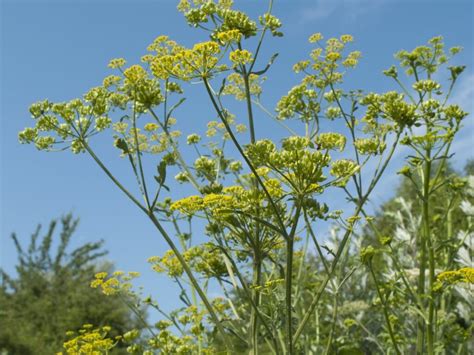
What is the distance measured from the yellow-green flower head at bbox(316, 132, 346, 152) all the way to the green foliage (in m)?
18.1

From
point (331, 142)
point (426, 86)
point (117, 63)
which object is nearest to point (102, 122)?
point (117, 63)

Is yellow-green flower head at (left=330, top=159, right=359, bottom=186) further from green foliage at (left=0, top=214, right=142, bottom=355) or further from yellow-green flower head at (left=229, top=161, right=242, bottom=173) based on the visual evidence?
green foliage at (left=0, top=214, right=142, bottom=355)

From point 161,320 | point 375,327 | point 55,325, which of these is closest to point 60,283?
point 55,325

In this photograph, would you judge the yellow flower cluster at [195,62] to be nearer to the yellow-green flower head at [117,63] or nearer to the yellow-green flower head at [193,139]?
the yellow-green flower head at [117,63]

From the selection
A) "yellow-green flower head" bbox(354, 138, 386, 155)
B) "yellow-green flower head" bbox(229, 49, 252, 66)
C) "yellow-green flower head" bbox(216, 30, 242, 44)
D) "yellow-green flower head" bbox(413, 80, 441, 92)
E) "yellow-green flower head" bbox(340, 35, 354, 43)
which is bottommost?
"yellow-green flower head" bbox(354, 138, 386, 155)

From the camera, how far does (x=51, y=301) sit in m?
29.3

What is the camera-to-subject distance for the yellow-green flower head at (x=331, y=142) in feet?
10.7

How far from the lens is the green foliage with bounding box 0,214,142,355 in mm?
21375

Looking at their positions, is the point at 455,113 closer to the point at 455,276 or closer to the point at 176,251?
the point at 455,276

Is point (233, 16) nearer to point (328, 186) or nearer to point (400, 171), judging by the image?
point (328, 186)

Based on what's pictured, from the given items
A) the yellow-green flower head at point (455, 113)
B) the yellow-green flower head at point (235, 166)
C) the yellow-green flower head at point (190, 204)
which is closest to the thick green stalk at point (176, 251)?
the yellow-green flower head at point (190, 204)

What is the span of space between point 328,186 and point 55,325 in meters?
25.1

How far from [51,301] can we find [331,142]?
28782mm

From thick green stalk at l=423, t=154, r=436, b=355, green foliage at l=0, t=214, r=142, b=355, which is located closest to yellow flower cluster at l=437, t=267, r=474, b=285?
thick green stalk at l=423, t=154, r=436, b=355
